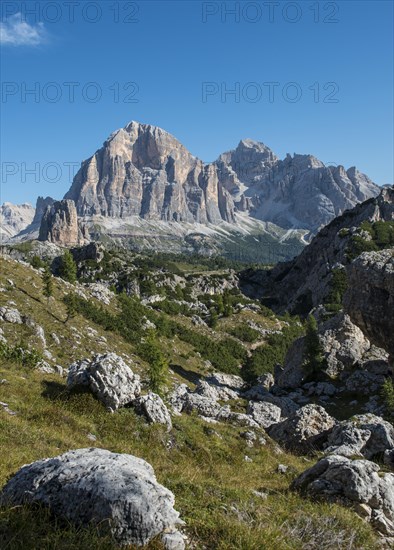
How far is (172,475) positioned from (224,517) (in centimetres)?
393

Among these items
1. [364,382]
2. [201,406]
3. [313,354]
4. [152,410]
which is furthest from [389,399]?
[152,410]

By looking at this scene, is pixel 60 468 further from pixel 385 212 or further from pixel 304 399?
pixel 385 212

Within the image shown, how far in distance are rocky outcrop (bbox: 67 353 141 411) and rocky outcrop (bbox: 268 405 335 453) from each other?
504 inches

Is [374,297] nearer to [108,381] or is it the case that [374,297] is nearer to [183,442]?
[183,442]

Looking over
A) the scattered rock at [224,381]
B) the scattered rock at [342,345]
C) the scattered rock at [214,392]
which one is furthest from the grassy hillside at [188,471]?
the scattered rock at [342,345]

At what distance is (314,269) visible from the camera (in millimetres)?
144375

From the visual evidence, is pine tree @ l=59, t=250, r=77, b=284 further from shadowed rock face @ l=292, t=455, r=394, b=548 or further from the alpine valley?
shadowed rock face @ l=292, t=455, r=394, b=548

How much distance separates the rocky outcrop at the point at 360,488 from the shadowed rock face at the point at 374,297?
120 feet

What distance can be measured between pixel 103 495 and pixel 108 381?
36.7ft

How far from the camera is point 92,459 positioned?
772cm

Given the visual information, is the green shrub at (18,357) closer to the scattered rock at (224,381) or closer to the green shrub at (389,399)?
the green shrub at (389,399)

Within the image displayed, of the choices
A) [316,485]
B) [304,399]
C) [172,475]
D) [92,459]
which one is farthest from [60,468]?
[304,399]

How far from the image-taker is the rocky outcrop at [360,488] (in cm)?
1009

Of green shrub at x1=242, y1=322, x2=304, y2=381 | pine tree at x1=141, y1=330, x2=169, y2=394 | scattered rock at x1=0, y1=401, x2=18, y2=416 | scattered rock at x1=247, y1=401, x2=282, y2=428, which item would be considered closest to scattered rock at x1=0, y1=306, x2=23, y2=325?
pine tree at x1=141, y1=330, x2=169, y2=394
